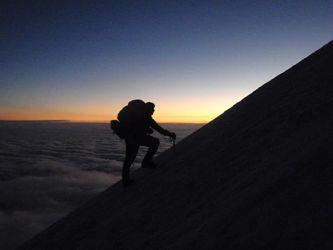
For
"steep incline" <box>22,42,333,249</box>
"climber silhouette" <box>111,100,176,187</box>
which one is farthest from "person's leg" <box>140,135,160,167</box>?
"steep incline" <box>22,42,333,249</box>

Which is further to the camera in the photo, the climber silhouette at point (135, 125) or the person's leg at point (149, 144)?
the person's leg at point (149, 144)

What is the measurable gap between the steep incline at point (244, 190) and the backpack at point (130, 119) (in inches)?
48.4

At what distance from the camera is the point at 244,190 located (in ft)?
13.0

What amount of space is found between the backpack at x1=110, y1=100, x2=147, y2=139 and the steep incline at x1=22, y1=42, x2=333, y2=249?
1.23m

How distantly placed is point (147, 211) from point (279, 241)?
119 inches

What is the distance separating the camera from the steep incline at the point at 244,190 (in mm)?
2977

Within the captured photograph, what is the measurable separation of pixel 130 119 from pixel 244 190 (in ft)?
11.4

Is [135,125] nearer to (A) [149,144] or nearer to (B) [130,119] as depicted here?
(B) [130,119]

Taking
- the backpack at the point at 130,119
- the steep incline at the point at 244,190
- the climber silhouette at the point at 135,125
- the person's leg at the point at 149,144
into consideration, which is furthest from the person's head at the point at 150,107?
the steep incline at the point at 244,190

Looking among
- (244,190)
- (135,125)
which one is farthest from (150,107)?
(244,190)

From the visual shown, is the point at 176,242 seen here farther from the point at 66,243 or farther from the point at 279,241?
the point at 66,243

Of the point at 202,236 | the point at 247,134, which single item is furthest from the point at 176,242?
the point at 247,134

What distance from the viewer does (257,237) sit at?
9.52 ft

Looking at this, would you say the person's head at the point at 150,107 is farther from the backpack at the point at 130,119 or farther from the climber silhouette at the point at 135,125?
the backpack at the point at 130,119
